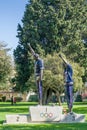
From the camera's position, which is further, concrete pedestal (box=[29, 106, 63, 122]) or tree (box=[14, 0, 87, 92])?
tree (box=[14, 0, 87, 92])

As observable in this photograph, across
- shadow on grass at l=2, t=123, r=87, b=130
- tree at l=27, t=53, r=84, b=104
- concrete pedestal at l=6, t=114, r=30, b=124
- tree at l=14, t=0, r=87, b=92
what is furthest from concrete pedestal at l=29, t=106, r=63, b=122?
tree at l=14, t=0, r=87, b=92

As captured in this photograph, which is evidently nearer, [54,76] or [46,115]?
[46,115]

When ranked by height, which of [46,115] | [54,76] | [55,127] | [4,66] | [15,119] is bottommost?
[55,127]

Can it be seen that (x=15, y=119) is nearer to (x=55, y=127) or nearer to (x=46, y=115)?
(x=46, y=115)

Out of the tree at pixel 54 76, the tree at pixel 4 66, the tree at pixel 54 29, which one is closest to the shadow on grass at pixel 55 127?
the tree at pixel 54 76

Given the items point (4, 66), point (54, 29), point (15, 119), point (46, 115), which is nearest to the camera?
point (15, 119)

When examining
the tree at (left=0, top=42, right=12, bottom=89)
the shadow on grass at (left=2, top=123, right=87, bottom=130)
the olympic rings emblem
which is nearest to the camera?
the shadow on grass at (left=2, top=123, right=87, bottom=130)

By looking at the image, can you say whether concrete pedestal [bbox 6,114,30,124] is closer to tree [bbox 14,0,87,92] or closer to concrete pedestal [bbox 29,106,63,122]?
concrete pedestal [bbox 29,106,63,122]

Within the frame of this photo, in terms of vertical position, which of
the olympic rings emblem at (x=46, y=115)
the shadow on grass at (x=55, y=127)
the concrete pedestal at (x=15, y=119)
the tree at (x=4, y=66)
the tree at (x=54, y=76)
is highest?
the tree at (x=4, y=66)

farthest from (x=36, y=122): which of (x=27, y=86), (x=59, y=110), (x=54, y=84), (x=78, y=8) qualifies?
(x=78, y=8)

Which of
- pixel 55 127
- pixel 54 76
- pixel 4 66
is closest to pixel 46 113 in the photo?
pixel 55 127

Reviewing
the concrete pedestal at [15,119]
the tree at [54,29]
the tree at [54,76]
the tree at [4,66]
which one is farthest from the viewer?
the tree at [4,66]

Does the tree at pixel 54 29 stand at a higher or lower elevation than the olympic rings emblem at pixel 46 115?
higher

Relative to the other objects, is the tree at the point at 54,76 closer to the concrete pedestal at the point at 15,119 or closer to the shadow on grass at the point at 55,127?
the concrete pedestal at the point at 15,119
